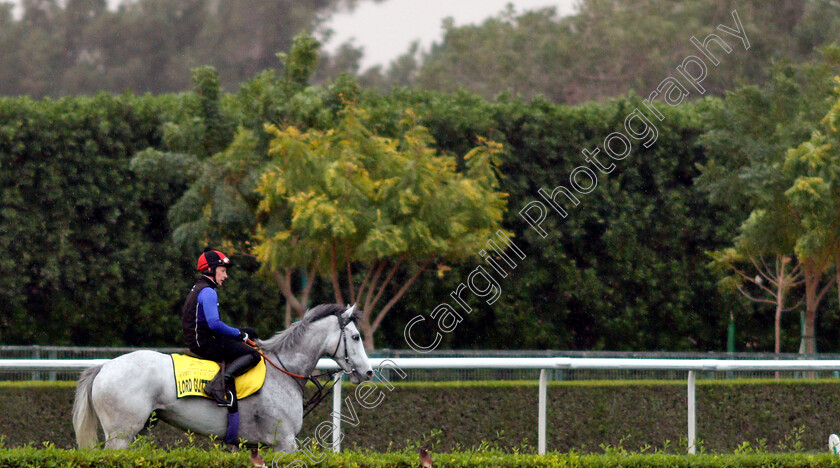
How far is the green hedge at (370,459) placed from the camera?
530 cm

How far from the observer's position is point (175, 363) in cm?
680

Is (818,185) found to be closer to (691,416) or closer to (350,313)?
(691,416)

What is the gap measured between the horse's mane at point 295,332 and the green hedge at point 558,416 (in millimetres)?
1984

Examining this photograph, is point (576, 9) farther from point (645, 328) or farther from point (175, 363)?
point (175, 363)

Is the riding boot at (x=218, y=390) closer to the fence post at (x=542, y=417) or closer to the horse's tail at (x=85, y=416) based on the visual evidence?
the horse's tail at (x=85, y=416)

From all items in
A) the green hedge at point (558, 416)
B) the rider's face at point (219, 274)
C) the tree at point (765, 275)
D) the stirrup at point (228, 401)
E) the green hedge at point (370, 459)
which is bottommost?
the green hedge at point (558, 416)

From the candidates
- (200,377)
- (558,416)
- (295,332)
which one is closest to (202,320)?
(200,377)

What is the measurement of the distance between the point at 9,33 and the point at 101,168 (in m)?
17.8

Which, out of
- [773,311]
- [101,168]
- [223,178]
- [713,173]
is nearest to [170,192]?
[101,168]

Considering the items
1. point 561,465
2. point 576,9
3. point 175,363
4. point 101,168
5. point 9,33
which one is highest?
point 576,9

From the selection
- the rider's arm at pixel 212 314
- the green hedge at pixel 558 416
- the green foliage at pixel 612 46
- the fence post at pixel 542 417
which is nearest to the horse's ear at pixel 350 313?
the rider's arm at pixel 212 314

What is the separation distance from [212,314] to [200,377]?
0.43m

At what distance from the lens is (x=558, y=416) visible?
10.0 meters
